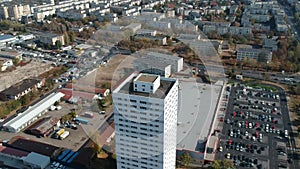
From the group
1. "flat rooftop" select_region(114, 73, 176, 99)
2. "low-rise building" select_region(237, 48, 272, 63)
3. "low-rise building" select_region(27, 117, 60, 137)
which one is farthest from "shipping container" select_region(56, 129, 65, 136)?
"low-rise building" select_region(237, 48, 272, 63)

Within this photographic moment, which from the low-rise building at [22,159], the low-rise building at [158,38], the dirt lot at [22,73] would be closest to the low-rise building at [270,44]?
the low-rise building at [158,38]

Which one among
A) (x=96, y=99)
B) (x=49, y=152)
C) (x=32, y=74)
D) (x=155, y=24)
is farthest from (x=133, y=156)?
(x=155, y=24)

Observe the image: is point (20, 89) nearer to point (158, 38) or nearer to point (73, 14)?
point (158, 38)

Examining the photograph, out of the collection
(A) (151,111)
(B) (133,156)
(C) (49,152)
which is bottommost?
(C) (49,152)

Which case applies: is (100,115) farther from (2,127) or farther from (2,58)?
(2,58)

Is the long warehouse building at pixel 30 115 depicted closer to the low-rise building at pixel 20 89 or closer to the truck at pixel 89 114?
the low-rise building at pixel 20 89

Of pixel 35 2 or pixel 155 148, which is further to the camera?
pixel 35 2

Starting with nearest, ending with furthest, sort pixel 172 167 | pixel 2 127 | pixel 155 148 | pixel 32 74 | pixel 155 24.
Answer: pixel 155 148 < pixel 172 167 < pixel 2 127 < pixel 32 74 < pixel 155 24
